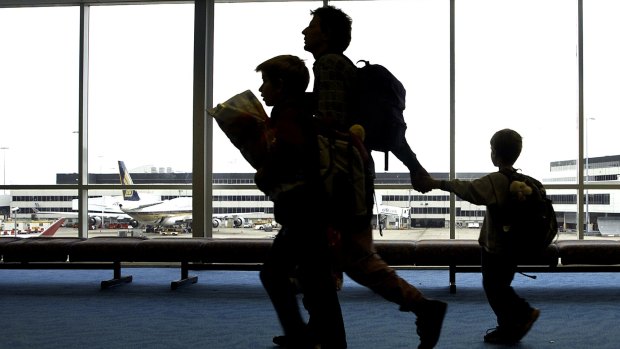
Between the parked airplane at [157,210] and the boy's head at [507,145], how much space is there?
4.05 meters

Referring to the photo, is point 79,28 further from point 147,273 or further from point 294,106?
point 294,106

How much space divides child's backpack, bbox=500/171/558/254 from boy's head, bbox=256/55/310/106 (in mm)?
1093

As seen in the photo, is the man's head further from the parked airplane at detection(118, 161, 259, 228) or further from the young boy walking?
the parked airplane at detection(118, 161, 259, 228)

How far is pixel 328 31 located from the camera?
7.48 ft

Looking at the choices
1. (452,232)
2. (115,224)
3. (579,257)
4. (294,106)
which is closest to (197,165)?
(115,224)

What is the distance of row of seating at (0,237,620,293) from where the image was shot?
175 inches

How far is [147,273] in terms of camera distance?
5922 mm

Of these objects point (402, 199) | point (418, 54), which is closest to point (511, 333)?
point (402, 199)

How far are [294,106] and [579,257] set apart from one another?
313cm

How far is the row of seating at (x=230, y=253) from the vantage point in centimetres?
444

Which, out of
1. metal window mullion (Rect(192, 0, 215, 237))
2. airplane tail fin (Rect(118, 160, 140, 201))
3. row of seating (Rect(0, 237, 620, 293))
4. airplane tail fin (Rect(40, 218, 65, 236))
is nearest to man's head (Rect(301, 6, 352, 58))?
row of seating (Rect(0, 237, 620, 293))

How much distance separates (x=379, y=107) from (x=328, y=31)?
1.10 feet

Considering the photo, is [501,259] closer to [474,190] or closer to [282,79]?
[474,190]

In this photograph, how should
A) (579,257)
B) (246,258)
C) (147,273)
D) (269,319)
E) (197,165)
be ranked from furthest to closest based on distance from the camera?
(197,165) < (147,273) < (246,258) < (579,257) < (269,319)
